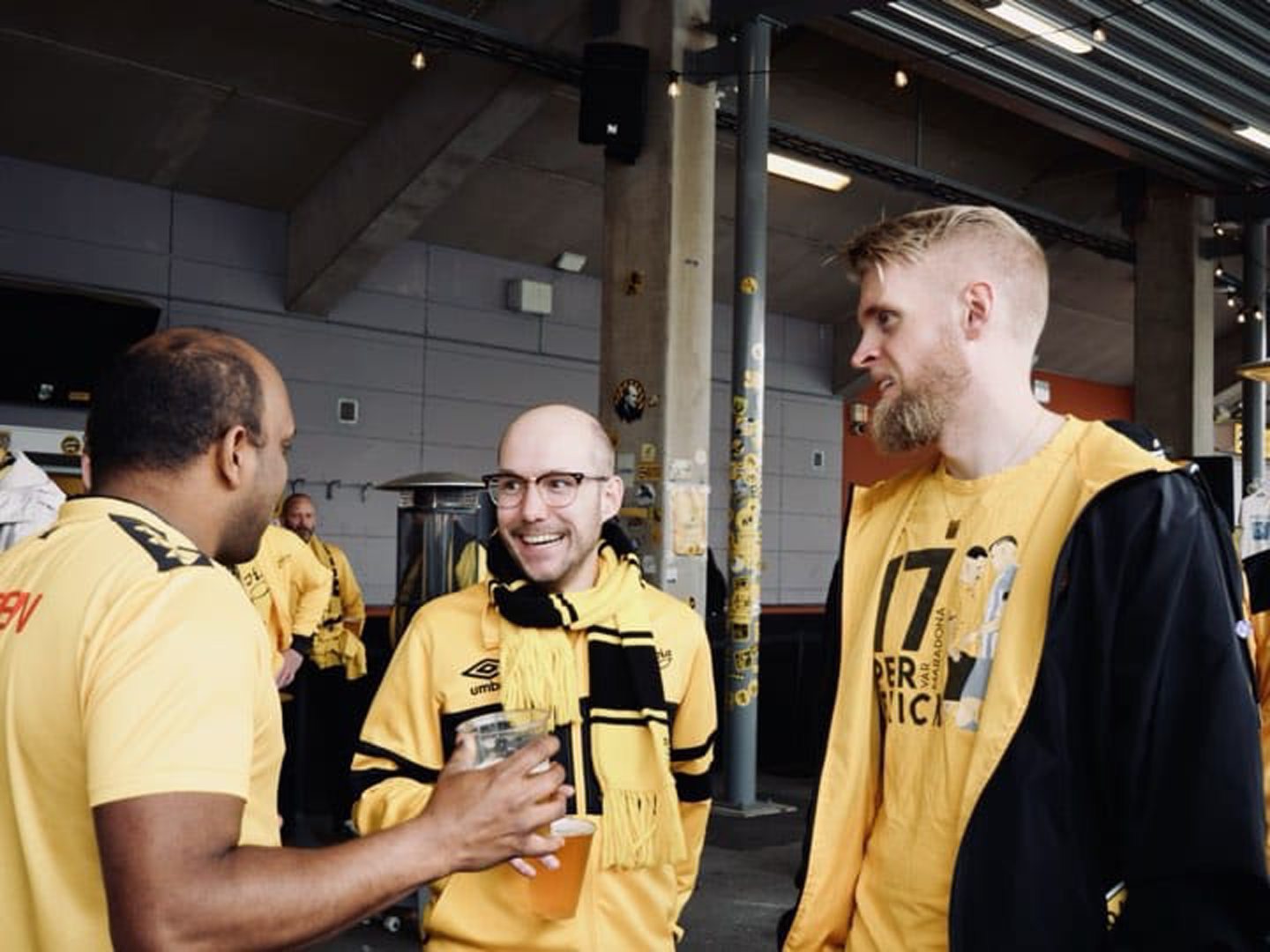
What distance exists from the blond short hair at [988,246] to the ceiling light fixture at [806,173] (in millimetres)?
9004

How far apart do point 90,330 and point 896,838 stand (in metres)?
8.79

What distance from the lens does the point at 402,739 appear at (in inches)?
86.2

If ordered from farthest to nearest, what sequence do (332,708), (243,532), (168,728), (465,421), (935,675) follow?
(465,421), (332,708), (935,675), (243,532), (168,728)

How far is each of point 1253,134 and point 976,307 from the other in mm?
10112

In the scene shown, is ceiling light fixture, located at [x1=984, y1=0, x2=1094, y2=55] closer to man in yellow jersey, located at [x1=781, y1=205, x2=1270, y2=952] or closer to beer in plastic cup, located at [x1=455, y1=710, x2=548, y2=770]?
man in yellow jersey, located at [x1=781, y1=205, x2=1270, y2=952]

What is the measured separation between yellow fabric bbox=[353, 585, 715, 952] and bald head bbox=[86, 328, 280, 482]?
772 millimetres

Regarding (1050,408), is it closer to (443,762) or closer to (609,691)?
(609,691)

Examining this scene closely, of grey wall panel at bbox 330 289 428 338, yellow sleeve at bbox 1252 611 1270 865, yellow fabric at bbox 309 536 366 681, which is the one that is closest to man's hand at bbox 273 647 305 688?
yellow fabric at bbox 309 536 366 681

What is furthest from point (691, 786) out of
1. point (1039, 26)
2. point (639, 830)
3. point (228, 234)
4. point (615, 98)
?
point (228, 234)

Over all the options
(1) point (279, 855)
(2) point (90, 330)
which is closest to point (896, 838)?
(1) point (279, 855)

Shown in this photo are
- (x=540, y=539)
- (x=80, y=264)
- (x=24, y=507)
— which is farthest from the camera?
(x=80, y=264)

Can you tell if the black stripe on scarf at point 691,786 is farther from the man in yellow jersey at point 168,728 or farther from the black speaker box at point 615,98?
the black speaker box at point 615,98

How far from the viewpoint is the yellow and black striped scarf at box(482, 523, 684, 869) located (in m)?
2.17

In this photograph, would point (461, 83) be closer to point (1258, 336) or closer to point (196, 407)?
point (196, 407)
